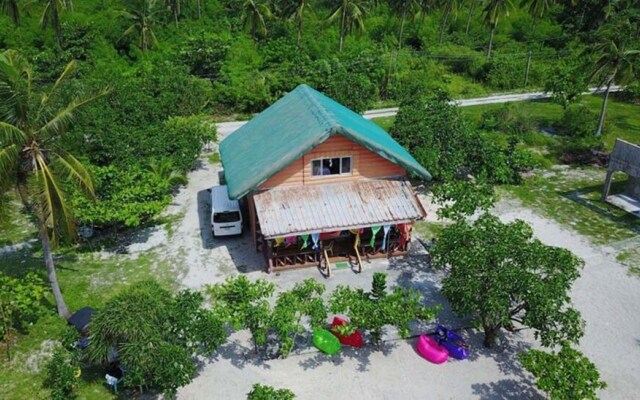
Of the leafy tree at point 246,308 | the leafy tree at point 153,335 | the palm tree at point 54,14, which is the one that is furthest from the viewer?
the palm tree at point 54,14


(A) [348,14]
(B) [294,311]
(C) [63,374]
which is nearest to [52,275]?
(C) [63,374]

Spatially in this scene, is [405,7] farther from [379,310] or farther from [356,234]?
[379,310]

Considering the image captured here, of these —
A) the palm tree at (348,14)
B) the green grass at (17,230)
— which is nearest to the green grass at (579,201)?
the green grass at (17,230)

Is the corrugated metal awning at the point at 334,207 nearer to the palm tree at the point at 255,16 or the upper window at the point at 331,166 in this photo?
the upper window at the point at 331,166

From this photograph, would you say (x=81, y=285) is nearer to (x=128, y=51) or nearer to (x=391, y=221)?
(x=391, y=221)

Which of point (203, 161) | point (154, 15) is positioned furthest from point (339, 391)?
point (154, 15)

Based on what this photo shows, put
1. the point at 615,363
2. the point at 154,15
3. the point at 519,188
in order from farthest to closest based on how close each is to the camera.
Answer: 1. the point at 154,15
2. the point at 519,188
3. the point at 615,363
